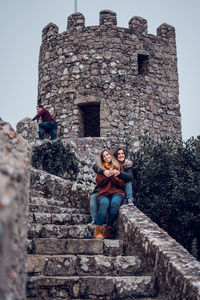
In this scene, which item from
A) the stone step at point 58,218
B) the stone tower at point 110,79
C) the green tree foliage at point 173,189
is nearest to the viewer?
the stone step at point 58,218

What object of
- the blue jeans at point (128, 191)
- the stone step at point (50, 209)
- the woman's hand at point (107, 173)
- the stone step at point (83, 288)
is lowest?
the stone step at point (83, 288)

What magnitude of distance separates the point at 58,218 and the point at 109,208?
26.0 inches

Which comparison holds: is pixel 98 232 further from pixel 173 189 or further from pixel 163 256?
pixel 173 189

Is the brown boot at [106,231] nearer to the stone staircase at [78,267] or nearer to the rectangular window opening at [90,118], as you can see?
the stone staircase at [78,267]

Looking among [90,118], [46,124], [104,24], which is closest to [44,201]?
[46,124]

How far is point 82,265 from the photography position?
3656mm

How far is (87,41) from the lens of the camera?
11672 mm

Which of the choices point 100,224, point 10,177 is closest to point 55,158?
point 100,224

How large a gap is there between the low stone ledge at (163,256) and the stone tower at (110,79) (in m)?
6.79

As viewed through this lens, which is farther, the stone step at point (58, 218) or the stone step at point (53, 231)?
the stone step at point (58, 218)

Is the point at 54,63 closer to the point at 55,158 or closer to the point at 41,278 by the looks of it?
the point at 55,158

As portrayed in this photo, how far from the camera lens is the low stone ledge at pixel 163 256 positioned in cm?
296

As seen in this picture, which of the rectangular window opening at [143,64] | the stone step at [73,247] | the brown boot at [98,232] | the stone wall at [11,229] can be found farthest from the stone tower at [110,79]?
the stone wall at [11,229]

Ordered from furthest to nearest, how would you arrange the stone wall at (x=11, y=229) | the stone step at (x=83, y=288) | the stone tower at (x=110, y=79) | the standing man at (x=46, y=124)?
the stone tower at (x=110, y=79) → the standing man at (x=46, y=124) → the stone step at (x=83, y=288) → the stone wall at (x=11, y=229)
